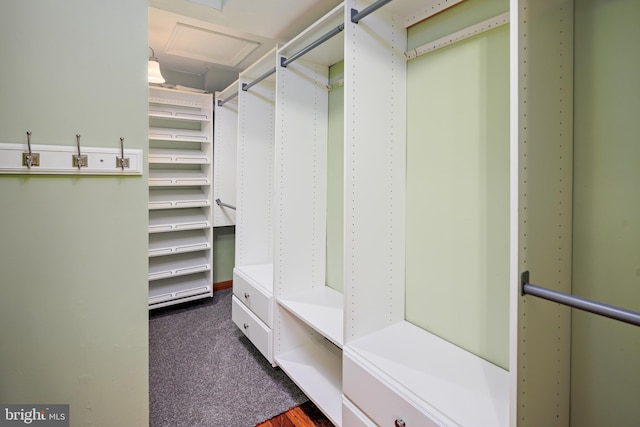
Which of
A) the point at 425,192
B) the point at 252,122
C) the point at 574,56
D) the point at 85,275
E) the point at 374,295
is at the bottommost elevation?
the point at 374,295

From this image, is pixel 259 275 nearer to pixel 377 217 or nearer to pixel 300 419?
pixel 300 419

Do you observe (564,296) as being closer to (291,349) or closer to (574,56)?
(574,56)

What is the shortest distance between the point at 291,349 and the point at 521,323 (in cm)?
153

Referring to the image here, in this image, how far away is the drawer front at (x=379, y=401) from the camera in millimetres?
1075

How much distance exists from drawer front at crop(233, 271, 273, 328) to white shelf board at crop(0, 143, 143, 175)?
3.68 feet

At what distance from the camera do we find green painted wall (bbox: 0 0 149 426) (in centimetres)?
120

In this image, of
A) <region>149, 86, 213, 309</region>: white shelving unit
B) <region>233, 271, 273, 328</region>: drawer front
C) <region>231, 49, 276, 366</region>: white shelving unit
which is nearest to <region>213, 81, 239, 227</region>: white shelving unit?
<region>149, 86, 213, 309</region>: white shelving unit

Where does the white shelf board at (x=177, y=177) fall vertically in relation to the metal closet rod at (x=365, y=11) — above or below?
below

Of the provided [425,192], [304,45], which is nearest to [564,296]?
[425,192]

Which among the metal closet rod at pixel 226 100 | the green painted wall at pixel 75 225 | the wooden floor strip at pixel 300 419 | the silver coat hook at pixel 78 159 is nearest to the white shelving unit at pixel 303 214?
the wooden floor strip at pixel 300 419

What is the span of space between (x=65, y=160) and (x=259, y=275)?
1.48 meters

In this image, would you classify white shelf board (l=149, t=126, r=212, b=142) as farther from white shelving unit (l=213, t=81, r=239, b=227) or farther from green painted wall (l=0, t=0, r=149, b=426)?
green painted wall (l=0, t=0, r=149, b=426)

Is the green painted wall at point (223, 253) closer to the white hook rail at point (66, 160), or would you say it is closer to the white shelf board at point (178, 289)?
the white shelf board at point (178, 289)

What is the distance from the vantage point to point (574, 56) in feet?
3.42
